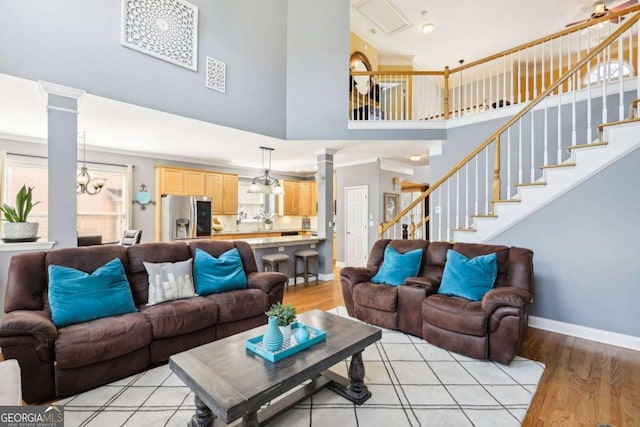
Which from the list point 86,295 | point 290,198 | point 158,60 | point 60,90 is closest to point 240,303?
point 86,295

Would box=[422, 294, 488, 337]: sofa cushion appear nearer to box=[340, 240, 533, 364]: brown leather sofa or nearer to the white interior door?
box=[340, 240, 533, 364]: brown leather sofa

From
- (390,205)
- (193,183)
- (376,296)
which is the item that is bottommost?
(376,296)

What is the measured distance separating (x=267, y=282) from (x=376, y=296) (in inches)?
48.4

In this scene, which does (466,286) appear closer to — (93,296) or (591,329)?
(591,329)

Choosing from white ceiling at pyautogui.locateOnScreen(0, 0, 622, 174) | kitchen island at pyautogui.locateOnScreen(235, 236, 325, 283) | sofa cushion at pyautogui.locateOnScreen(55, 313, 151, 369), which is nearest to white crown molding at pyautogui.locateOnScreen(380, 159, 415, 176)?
white ceiling at pyautogui.locateOnScreen(0, 0, 622, 174)

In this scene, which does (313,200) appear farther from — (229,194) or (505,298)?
(505,298)

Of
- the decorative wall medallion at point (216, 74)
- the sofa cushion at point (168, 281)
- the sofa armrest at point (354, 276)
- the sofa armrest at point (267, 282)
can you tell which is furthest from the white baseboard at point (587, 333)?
the decorative wall medallion at point (216, 74)

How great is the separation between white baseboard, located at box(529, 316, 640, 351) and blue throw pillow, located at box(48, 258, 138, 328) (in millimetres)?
4279

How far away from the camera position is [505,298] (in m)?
2.50

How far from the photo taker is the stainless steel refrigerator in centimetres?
610

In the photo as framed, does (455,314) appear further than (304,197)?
No

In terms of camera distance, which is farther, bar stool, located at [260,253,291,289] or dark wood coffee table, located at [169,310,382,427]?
bar stool, located at [260,253,291,289]

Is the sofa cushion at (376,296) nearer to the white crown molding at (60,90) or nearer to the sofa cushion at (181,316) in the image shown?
the sofa cushion at (181,316)

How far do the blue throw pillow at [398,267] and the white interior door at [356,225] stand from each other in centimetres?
348
